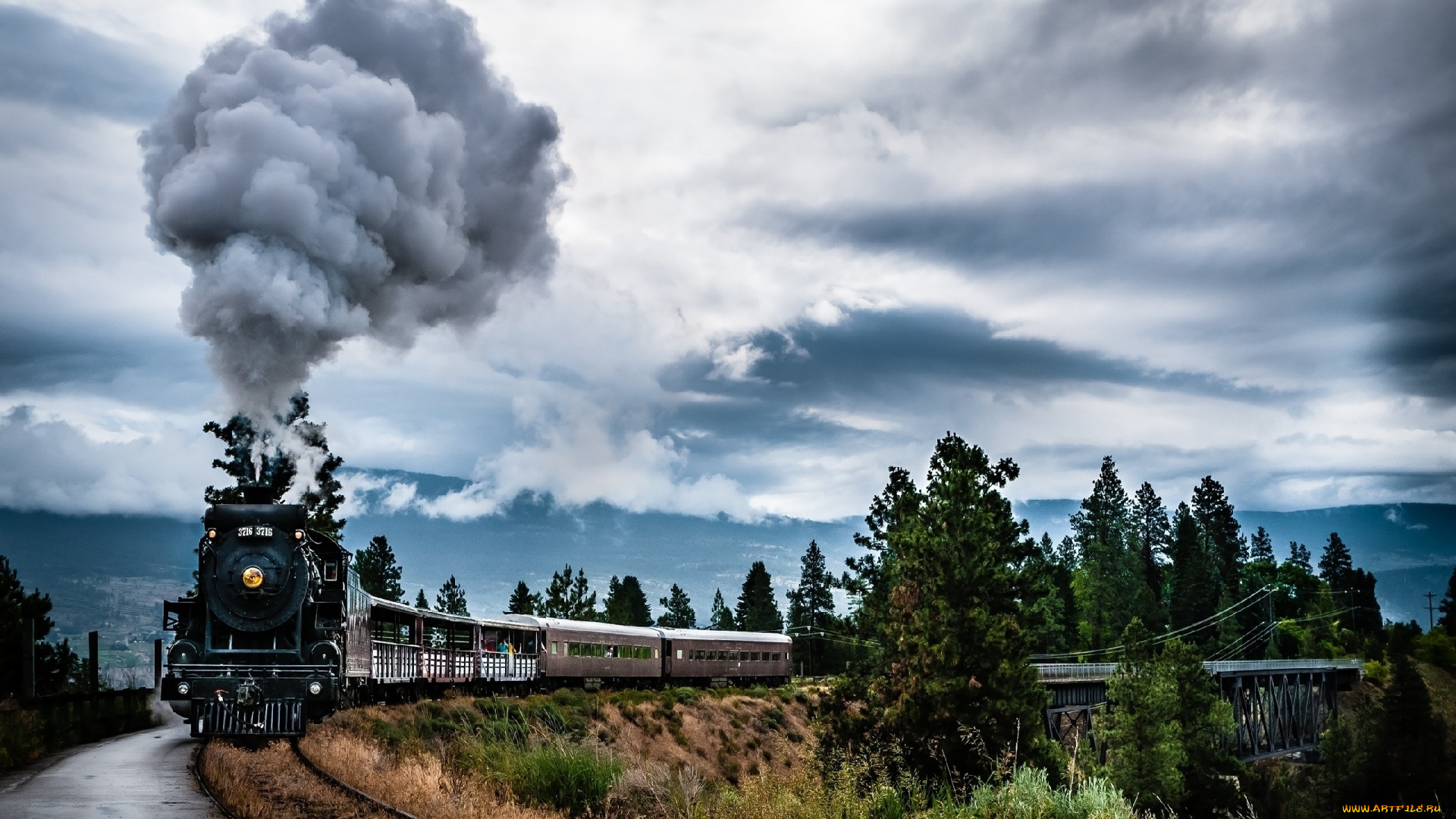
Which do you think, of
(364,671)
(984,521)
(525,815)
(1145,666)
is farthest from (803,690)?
(525,815)

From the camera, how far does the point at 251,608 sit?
23.5 meters

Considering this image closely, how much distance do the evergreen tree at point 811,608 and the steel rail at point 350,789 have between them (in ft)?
333

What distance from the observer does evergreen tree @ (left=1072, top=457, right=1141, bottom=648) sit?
123625 mm

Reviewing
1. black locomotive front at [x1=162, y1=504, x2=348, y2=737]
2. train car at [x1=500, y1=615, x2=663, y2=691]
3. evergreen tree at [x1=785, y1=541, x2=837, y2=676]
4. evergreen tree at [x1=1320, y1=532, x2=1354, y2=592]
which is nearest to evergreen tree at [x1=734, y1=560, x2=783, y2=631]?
evergreen tree at [x1=785, y1=541, x2=837, y2=676]

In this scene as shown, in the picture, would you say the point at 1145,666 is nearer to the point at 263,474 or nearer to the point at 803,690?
the point at 803,690

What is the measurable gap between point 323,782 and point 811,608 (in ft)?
364

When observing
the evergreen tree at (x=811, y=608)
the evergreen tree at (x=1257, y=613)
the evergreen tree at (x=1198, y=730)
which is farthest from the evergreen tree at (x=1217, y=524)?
the evergreen tree at (x=1198, y=730)

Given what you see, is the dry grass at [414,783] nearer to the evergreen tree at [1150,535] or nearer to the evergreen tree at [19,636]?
the evergreen tree at [19,636]

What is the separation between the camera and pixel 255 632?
23531 mm

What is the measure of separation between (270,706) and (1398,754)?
7939 centimetres

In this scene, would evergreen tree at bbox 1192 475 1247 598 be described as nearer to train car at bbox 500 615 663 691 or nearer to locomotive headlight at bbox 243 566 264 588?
train car at bbox 500 615 663 691

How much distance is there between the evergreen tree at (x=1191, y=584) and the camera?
128 meters

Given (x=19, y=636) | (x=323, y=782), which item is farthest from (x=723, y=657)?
(x=323, y=782)

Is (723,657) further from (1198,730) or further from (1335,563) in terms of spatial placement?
(1335,563)
